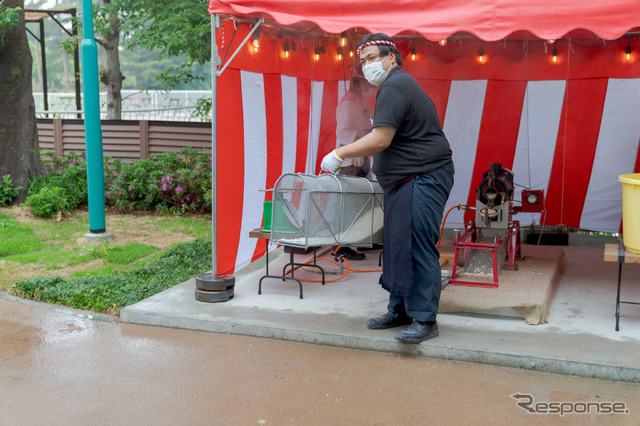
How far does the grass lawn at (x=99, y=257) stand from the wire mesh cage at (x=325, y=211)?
155 centimetres

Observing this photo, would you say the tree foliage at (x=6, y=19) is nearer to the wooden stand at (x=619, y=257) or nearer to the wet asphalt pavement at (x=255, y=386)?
the wet asphalt pavement at (x=255, y=386)

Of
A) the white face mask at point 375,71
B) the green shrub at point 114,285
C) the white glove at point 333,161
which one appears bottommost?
the green shrub at point 114,285

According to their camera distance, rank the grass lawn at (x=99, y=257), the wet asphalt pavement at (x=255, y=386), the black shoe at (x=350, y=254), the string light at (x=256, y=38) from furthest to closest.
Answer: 1. the black shoe at (x=350, y=254)
2. the grass lawn at (x=99, y=257)
3. the string light at (x=256, y=38)
4. the wet asphalt pavement at (x=255, y=386)

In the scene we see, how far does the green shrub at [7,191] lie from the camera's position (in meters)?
9.58

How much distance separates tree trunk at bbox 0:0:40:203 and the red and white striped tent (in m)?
4.98

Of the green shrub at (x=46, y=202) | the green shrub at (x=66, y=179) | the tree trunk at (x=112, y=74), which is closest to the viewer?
the green shrub at (x=46, y=202)

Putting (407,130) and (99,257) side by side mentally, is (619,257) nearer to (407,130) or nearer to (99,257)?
(407,130)

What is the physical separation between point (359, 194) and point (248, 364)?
1.68 m

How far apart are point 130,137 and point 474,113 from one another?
6.32m

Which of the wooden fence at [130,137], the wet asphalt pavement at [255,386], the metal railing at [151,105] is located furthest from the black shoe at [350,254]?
the metal railing at [151,105]

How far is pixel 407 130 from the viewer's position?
4.36 metres

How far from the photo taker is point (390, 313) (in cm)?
473

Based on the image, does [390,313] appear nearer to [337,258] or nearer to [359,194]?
[359,194]

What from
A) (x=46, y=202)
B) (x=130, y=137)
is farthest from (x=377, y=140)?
(x=130, y=137)
